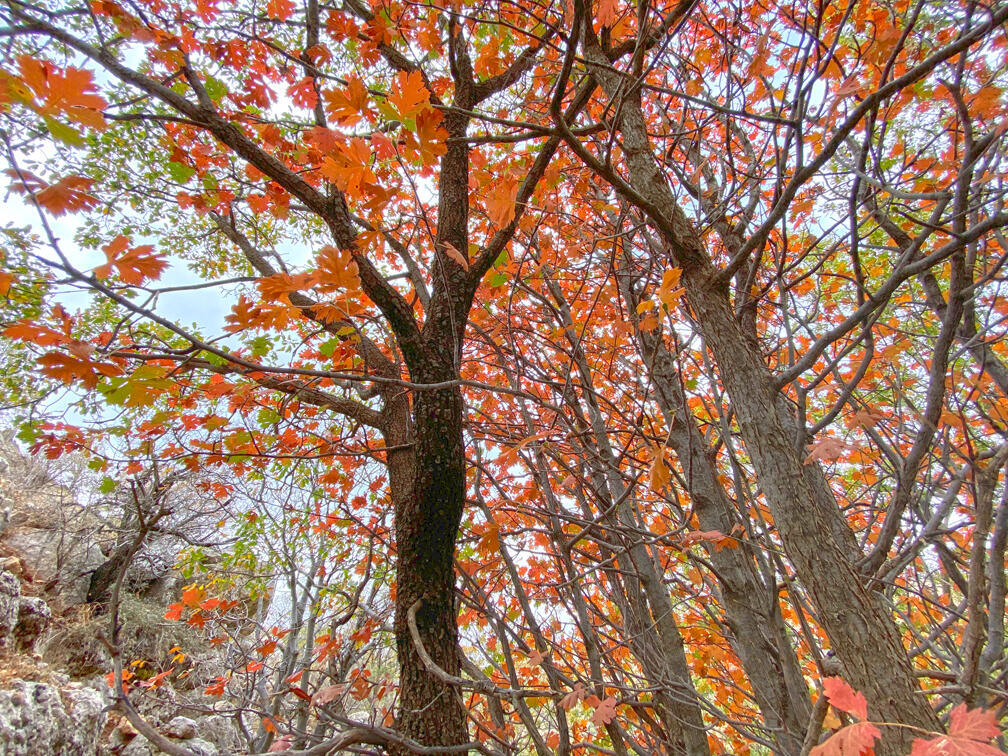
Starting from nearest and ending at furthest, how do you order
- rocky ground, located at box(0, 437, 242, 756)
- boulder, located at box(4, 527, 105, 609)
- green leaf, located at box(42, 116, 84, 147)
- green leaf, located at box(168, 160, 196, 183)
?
1. green leaf, located at box(42, 116, 84, 147)
2. green leaf, located at box(168, 160, 196, 183)
3. rocky ground, located at box(0, 437, 242, 756)
4. boulder, located at box(4, 527, 105, 609)

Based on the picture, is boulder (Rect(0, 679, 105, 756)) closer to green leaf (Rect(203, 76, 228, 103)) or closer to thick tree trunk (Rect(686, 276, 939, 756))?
green leaf (Rect(203, 76, 228, 103))

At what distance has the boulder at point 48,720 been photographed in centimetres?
427

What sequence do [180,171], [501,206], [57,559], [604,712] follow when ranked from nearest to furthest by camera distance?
[604,712] < [501,206] < [180,171] < [57,559]

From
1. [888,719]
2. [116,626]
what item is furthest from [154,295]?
[888,719]

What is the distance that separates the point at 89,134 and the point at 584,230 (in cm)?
445

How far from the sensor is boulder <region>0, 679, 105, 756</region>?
14.0ft

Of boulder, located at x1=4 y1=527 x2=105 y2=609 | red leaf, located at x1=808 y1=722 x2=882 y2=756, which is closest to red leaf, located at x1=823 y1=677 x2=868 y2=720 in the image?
red leaf, located at x1=808 y1=722 x2=882 y2=756

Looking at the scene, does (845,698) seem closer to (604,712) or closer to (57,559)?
(604,712)

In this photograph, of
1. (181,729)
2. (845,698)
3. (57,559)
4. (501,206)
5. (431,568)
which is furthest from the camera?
(57,559)

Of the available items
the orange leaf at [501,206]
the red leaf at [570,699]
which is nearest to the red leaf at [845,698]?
the red leaf at [570,699]

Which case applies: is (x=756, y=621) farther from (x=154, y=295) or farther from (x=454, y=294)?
(x=154, y=295)

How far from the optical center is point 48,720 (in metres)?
4.70

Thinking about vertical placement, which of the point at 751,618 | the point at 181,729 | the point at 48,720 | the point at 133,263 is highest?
the point at 133,263

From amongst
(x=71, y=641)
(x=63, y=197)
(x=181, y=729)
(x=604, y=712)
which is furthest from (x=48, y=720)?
(x=604, y=712)
